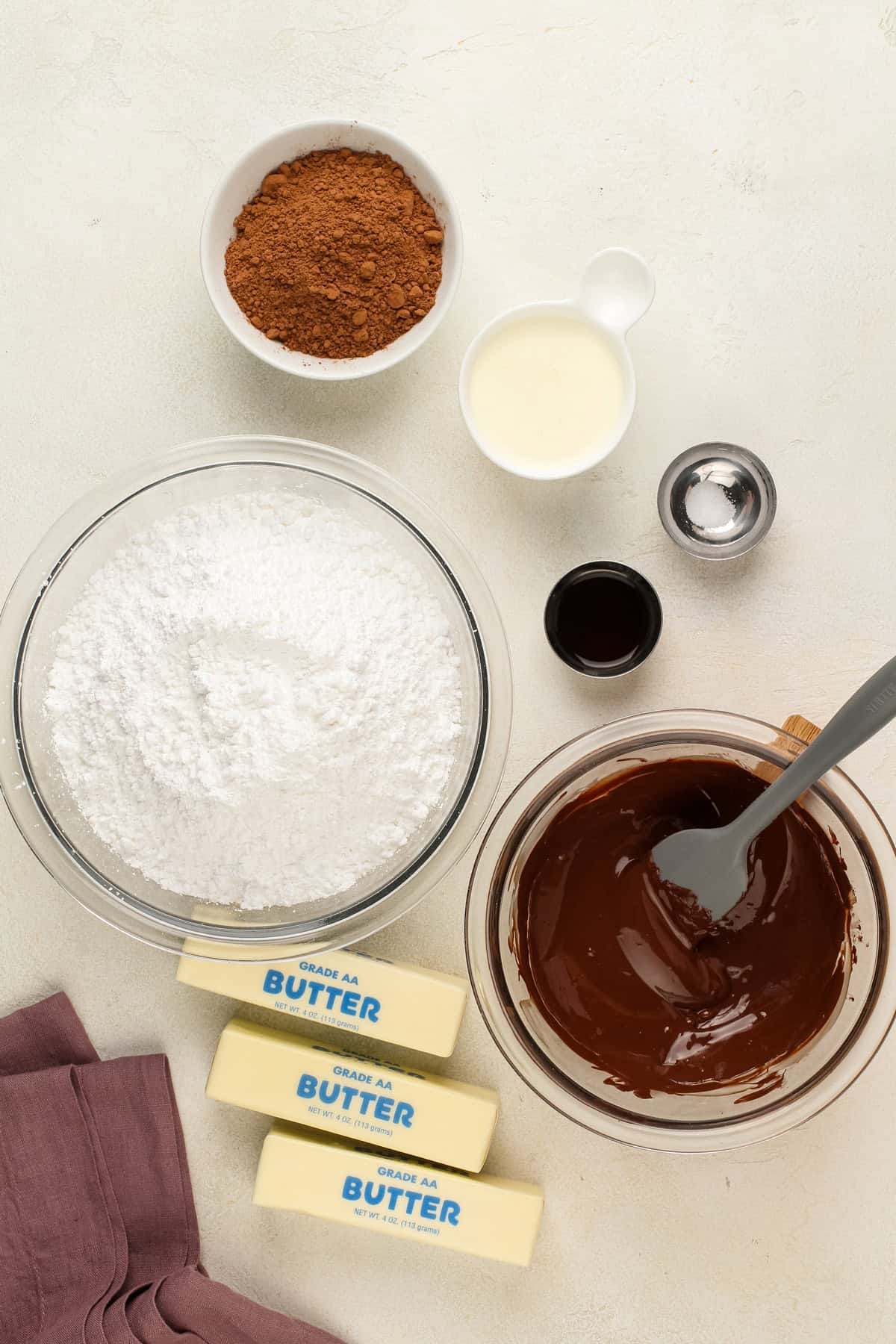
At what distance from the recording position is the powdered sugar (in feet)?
2.94

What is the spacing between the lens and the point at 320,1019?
3.61 feet

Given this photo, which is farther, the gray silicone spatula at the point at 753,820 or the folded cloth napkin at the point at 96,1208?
the folded cloth napkin at the point at 96,1208

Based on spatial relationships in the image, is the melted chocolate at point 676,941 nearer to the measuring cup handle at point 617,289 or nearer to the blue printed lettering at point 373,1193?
the blue printed lettering at point 373,1193

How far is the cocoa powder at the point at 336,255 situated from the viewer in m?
1.06

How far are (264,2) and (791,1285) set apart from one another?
65.3 inches

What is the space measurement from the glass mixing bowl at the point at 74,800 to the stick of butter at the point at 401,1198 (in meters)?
0.28

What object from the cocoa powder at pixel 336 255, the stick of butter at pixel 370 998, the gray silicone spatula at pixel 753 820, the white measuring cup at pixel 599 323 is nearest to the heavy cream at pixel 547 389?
the white measuring cup at pixel 599 323

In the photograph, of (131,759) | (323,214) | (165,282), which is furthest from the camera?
(165,282)

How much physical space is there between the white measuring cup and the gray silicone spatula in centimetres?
41

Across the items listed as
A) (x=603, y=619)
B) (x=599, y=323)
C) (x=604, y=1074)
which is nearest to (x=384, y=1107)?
(x=604, y=1074)

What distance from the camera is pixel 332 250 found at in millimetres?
Result: 1052

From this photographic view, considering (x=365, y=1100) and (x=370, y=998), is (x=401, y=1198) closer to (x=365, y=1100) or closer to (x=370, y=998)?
(x=365, y=1100)

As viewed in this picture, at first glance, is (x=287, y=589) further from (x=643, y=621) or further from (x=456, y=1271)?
(x=456, y=1271)

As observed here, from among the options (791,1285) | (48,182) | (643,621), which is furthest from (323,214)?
(791,1285)
